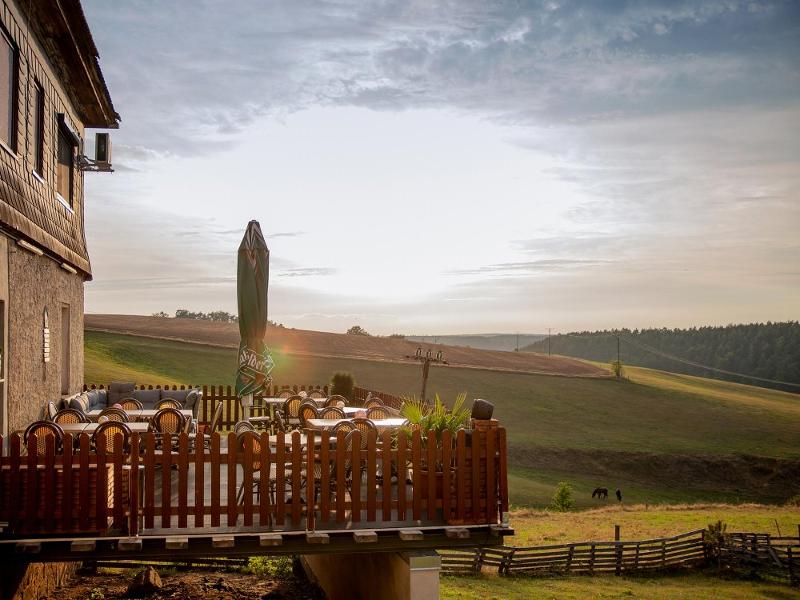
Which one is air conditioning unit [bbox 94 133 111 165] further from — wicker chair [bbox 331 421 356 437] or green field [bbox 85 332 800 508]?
Answer: green field [bbox 85 332 800 508]

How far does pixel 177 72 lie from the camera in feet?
62.2

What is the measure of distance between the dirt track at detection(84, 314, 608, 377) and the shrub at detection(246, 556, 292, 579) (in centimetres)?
4911

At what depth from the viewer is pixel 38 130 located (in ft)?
42.1

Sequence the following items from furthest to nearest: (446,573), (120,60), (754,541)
Result: (754,541)
(446,573)
(120,60)

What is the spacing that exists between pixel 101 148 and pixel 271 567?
1054 centimetres

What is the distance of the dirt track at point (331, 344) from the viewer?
212 ft

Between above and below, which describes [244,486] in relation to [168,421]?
below

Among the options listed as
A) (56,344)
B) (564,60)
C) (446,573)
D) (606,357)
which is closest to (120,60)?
(56,344)

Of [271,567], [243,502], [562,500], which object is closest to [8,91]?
[243,502]

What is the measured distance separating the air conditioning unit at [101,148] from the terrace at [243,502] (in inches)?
436

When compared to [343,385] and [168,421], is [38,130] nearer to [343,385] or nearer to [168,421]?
[168,421]

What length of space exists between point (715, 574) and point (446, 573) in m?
9.51

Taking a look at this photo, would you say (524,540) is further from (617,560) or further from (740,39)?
(740,39)

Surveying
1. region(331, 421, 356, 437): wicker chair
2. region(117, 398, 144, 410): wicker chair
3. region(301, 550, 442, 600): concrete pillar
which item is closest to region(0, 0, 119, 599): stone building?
region(117, 398, 144, 410): wicker chair
